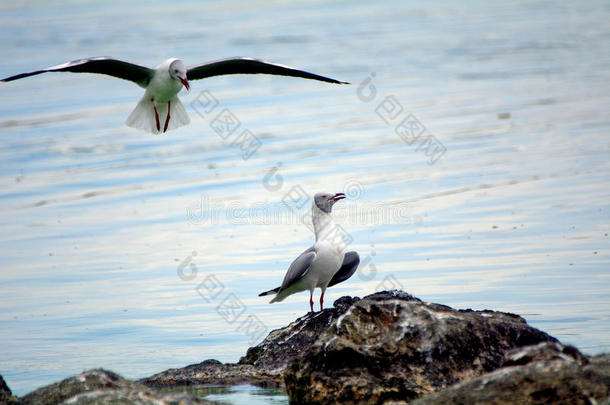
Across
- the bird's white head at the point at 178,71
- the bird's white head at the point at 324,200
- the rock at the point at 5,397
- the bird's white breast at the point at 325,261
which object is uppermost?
the bird's white head at the point at 178,71

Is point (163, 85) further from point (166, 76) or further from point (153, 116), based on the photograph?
point (153, 116)

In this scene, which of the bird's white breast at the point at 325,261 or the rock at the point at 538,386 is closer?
the rock at the point at 538,386

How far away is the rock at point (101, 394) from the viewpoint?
6980 mm

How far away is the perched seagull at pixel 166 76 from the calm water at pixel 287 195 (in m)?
2.14

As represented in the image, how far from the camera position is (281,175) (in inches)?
746

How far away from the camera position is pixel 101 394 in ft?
23.1

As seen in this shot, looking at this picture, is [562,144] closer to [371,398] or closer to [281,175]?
[281,175]

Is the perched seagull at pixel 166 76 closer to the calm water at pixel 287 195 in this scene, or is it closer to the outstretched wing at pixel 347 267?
the calm water at pixel 287 195

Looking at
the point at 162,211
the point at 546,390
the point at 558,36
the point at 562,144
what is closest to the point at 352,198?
the point at 162,211

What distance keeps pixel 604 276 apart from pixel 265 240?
5053mm

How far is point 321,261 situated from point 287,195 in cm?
790

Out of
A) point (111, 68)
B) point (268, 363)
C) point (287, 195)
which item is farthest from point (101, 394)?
point (287, 195)

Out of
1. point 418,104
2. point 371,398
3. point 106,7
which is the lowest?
point 371,398

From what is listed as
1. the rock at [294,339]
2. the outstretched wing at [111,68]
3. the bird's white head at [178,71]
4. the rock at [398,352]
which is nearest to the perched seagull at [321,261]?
the rock at [294,339]
